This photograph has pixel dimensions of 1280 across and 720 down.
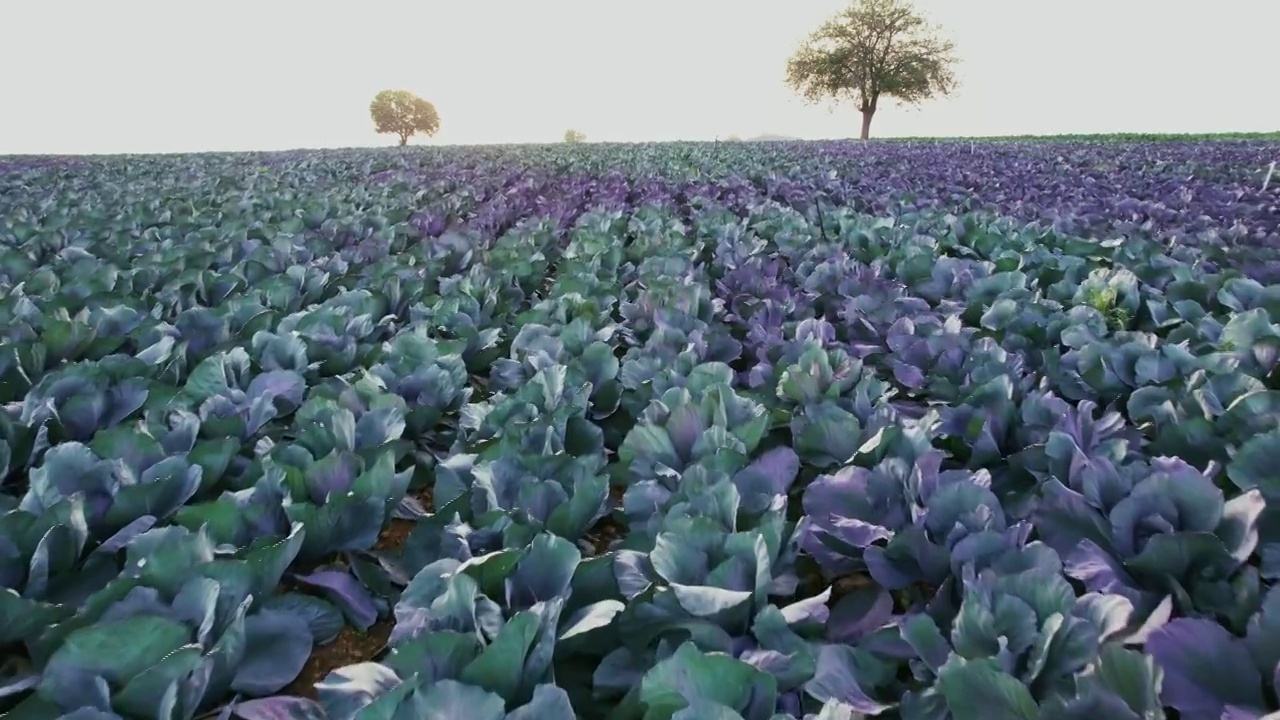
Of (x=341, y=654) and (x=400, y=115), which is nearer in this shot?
(x=341, y=654)

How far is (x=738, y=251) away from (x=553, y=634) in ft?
11.3

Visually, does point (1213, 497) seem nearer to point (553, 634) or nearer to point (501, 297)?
point (553, 634)

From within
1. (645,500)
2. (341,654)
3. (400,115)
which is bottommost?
(341,654)

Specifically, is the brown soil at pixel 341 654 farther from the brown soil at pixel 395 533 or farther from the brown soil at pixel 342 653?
the brown soil at pixel 395 533

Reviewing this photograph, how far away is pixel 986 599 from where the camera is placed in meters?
1.18

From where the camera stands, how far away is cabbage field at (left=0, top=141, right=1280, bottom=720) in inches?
43.5

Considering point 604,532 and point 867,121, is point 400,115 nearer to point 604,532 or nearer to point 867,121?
point 867,121

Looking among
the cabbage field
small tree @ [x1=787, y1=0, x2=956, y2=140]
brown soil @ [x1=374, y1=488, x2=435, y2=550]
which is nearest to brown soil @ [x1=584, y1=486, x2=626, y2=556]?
the cabbage field

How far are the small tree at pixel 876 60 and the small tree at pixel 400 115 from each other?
3913cm

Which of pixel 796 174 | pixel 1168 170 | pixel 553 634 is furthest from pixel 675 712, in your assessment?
pixel 1168 170

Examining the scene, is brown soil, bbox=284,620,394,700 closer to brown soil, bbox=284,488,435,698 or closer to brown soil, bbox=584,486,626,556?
brown soil, bbox=284,488,435,698

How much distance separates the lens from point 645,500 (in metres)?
1.63

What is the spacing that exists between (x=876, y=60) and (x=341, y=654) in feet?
157

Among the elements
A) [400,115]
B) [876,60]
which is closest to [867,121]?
[876,60]
